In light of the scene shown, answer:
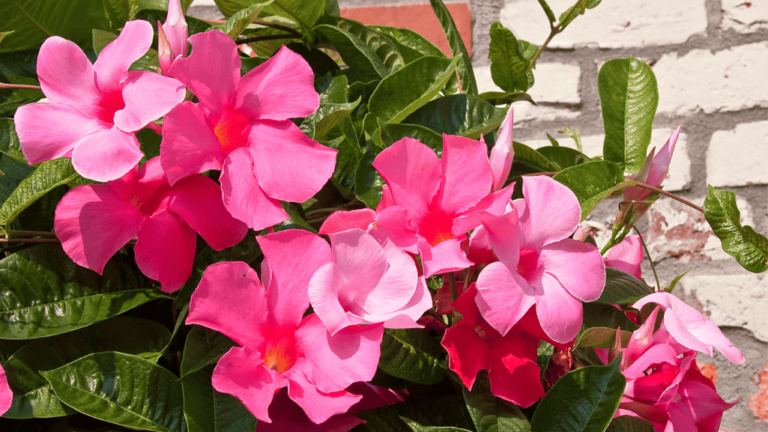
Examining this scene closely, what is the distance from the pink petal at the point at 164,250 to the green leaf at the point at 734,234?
1.19ft

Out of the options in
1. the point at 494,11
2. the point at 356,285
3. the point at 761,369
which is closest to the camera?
the point at 356,285

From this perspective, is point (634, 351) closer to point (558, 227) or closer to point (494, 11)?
point (558, 227)

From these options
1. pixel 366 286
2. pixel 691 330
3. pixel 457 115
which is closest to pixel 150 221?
pixel 366 286

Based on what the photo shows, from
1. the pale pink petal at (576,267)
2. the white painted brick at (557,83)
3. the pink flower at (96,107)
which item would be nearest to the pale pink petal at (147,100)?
the pink flower at (96,107)

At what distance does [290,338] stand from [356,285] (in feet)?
0.17

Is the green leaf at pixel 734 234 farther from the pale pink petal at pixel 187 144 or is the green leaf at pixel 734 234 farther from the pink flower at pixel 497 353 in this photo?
the pale pink petal at pixel 187 144

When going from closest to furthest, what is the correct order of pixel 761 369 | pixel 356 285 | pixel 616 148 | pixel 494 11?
pixel 356 285 < pixel 616 148 < pixel 761 369 < pixel 494 11

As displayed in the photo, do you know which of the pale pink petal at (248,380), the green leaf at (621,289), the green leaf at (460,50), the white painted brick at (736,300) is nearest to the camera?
the pale pink petal at (248,380)

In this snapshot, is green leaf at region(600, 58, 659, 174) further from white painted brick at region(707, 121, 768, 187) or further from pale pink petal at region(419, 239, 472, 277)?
white painted brick at region(707, 121, 768, 187)

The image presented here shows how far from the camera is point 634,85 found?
0.44m

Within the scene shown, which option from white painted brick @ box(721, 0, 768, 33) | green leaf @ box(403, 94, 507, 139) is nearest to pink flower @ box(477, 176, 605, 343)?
green leaf @ box(403, 94, 507, 139)

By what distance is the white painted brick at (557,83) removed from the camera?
3.10ft

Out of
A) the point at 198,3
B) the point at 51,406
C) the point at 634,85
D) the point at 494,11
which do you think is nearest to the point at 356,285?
the point at 51,406

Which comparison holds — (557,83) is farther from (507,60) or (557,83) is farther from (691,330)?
(691,330)
